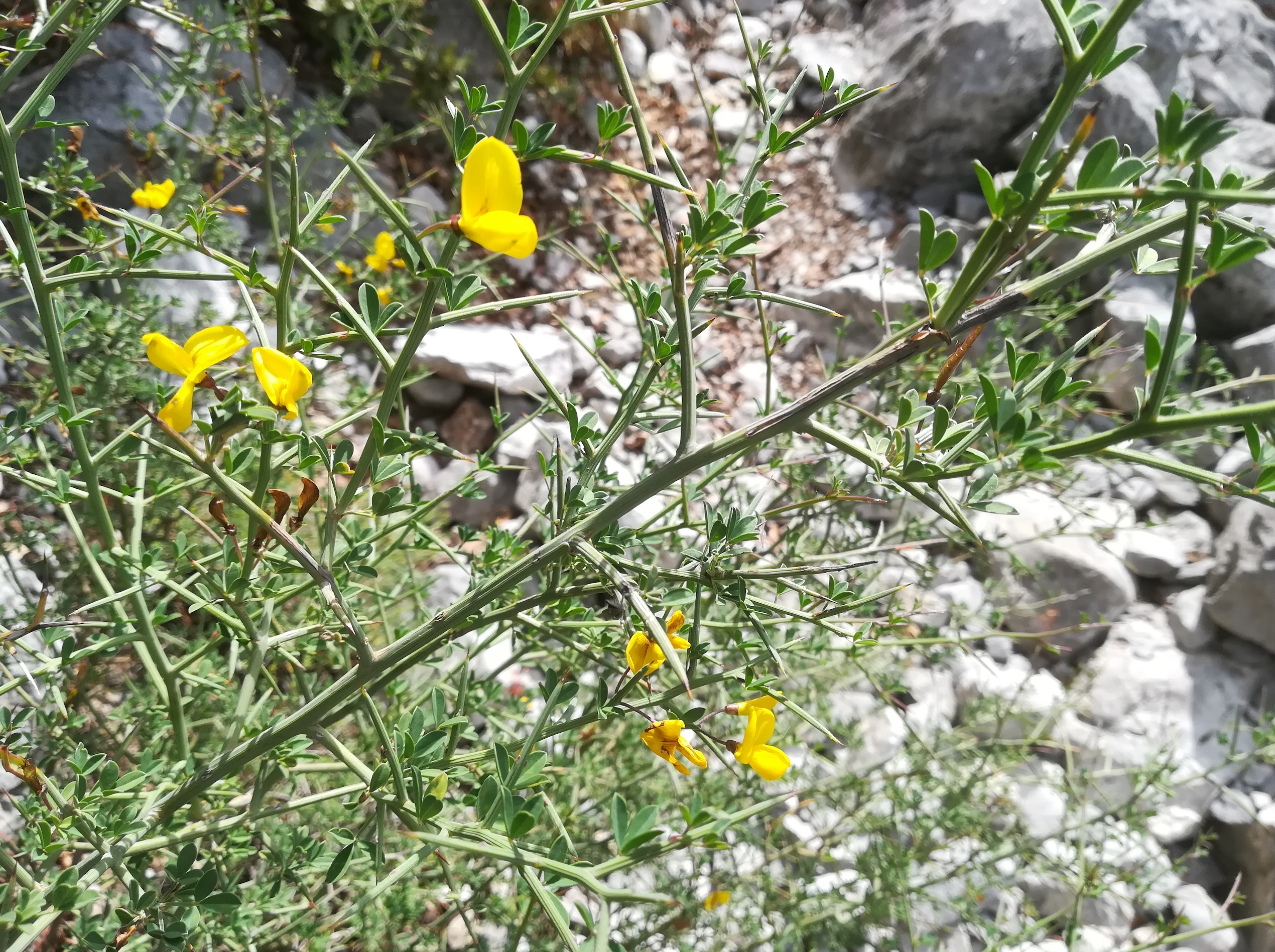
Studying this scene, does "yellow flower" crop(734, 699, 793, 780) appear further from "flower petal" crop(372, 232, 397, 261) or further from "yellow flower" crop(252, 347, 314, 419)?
"flower petal" crop(372, 232, 397, 261)

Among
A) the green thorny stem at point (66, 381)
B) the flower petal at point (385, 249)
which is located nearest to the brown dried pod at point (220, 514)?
the green thorny stem at point (66, 381)

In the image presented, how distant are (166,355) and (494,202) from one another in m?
0.29

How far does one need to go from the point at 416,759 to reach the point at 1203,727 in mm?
3402

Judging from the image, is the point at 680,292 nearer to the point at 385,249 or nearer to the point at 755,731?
the point at 755,731

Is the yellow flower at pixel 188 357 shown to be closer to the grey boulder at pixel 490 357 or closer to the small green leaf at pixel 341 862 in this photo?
the small green leaf at pixel 341 862

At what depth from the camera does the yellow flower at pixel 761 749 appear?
69 centimetres

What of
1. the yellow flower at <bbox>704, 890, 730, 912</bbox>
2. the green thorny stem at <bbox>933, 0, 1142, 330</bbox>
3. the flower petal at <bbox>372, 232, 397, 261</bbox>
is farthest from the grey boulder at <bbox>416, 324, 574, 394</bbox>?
the green thorny stem at <bbox>933, 0, 1142, 330</bbox>

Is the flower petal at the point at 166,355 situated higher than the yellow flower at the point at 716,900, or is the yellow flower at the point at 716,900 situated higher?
the flower petal at the point at 166,355

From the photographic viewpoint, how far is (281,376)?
0.63 m

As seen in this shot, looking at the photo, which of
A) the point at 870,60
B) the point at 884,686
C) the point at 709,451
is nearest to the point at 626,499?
the point at 709,451

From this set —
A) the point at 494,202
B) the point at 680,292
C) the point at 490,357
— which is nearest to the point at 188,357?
the point at 494,202

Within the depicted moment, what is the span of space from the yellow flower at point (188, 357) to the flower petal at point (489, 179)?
0.77ft

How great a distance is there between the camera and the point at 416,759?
683 millimetres

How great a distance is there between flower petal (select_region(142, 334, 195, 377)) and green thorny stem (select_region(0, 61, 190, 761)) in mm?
197
